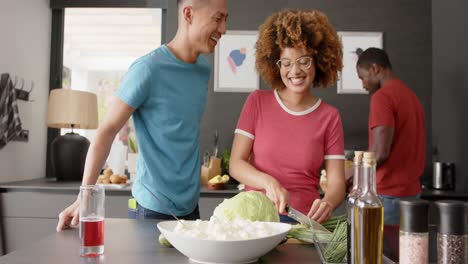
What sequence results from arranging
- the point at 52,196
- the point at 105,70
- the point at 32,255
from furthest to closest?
the point at 105,70
the point at 52,196
the point at 32,255

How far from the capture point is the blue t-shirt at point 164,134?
65.6 inches

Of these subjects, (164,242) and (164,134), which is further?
(164,134)

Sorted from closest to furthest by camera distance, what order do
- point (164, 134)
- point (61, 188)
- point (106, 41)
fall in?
point (164, 134) < point (61, 188) < point (106, 41)

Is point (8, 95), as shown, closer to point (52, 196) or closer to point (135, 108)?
point (52, 196)

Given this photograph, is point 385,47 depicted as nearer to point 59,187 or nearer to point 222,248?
point 59,187

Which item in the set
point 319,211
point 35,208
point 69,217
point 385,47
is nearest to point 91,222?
point 69,217

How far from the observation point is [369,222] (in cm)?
90

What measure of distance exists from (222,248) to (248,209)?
0.92 ft

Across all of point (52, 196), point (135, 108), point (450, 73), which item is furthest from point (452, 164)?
point (52, 196)

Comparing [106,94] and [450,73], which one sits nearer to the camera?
[450,73]

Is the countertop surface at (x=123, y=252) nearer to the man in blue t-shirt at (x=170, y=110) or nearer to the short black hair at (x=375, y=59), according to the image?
the man in blue t-shirt at (x=170, y=110)

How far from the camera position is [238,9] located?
11.7ft

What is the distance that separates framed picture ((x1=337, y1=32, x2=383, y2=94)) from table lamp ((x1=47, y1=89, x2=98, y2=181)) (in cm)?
193

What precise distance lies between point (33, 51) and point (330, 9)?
2.28m
